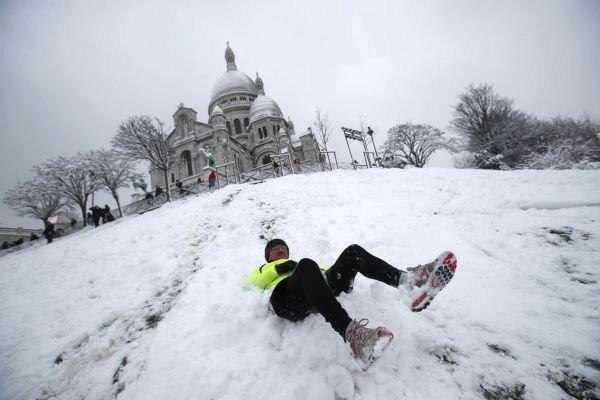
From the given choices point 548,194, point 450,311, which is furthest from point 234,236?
point 548,194

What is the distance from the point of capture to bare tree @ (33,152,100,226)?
80.8 ft

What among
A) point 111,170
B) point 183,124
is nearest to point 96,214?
point 111,170

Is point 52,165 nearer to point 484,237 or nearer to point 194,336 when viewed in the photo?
point 194,336

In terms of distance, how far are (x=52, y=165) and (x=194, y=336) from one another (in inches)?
1321

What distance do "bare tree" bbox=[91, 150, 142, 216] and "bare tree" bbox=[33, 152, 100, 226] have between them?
53 centimetres

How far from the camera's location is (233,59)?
51094 millimetres

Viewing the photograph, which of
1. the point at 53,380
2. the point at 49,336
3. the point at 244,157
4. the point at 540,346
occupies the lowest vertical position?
the point at 540,346

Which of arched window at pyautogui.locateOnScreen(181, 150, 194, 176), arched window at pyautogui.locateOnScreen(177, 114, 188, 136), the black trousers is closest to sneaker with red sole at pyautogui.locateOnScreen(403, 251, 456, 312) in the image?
the black trousers

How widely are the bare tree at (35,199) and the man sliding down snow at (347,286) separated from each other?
3486 centimetres

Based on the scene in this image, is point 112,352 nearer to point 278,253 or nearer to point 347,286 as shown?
point 278,253

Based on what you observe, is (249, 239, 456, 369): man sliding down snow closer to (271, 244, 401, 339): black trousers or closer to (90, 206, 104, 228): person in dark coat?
(271, 244, 401, 339): black trousers

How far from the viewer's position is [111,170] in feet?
86.3

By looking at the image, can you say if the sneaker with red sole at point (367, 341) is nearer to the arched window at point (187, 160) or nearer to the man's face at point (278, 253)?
the man's face at point (278, 253)

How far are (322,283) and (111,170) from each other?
106ft
